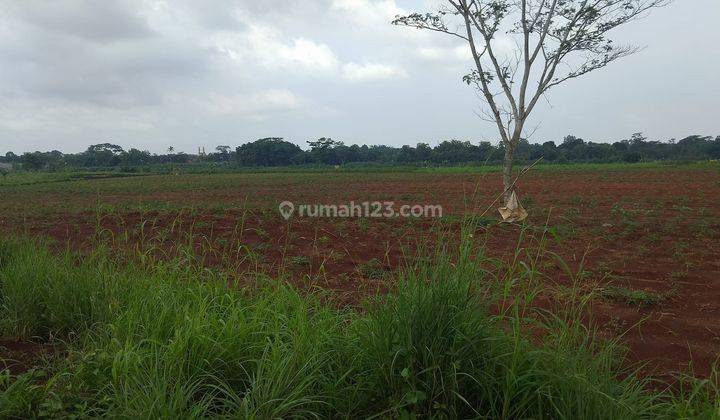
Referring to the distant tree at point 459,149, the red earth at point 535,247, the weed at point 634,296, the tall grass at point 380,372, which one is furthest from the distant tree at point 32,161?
the weed at point 634,296

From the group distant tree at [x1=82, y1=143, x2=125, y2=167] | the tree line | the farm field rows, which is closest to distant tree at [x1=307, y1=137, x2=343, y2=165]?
the tree line

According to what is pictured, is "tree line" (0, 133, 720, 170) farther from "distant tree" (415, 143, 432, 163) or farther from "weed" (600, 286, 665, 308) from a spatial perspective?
"weed" (600, 286, 665, 308)

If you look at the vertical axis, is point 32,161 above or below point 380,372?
below

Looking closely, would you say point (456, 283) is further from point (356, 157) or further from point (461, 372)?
point (356, 157)

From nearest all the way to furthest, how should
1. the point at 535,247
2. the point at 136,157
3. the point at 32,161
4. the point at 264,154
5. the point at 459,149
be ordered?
1. the point at 459,149
2. the point at 535,247
3. the point at 32,161
4. the point at 136,157
5. the point at 264,154

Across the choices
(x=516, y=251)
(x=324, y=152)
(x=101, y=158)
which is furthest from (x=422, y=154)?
(x=516, y=251)

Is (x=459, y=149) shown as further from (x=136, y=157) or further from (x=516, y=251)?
(x=136, y=157)

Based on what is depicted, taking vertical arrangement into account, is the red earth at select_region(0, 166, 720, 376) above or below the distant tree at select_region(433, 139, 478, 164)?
below

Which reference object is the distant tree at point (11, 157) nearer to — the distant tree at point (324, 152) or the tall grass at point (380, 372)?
the distant tree at point (324, 152)

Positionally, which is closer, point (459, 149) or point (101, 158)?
point (459, 149)

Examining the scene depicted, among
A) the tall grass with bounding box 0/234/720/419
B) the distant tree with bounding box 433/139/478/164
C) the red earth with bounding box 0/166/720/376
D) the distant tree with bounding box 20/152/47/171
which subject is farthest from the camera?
the distant tree with bounding box 20/152/47/171

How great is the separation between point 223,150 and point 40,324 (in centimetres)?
8941

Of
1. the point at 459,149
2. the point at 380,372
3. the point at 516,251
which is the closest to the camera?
the point at 380,372

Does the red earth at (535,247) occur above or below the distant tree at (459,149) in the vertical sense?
below
